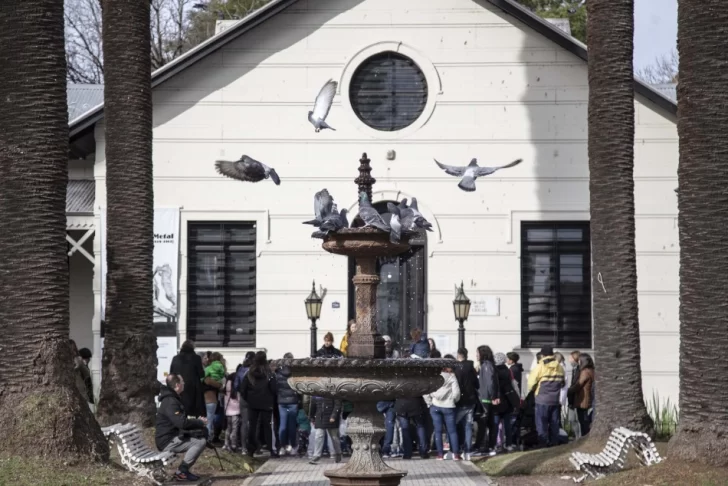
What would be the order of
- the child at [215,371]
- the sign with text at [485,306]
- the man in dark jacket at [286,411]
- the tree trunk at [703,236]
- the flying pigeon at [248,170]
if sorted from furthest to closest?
the sign with text at [485,306] < the child at [215,371] < the man in dark jacket at [286,411] < the flying pigeon at [248,170] < the tree trunk at [703,236]

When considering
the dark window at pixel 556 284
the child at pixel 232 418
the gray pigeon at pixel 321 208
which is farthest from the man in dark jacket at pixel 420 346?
the gray pigeon at pixel 321 208

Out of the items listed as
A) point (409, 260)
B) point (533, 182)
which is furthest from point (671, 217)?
point (409, 260)

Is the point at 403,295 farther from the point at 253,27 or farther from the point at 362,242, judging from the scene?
the point at 362,242

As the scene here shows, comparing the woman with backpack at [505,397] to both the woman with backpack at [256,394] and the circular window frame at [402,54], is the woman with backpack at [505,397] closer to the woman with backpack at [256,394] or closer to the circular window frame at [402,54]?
the woman with backpack at [256,394]

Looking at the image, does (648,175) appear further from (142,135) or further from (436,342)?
(142,135)

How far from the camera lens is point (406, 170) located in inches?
902

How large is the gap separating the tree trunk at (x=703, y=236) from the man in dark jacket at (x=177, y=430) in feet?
18.3

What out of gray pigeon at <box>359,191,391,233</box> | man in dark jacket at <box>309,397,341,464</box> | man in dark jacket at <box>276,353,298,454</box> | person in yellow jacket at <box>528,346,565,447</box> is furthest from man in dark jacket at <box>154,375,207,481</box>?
person in yellow jacket at <box>528,346,565,447</box>

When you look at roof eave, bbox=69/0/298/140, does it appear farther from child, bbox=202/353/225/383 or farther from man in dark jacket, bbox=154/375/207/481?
man in dark jacket, bbox=154/375/207/481

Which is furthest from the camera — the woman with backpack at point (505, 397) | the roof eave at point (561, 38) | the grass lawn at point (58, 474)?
the roof eave at point (561, 38)

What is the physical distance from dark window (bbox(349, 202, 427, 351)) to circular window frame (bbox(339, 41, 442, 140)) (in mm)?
1354

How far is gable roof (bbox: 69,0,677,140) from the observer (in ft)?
73.6

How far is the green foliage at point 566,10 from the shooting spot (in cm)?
3753

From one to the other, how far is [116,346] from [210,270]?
708 centimetres
